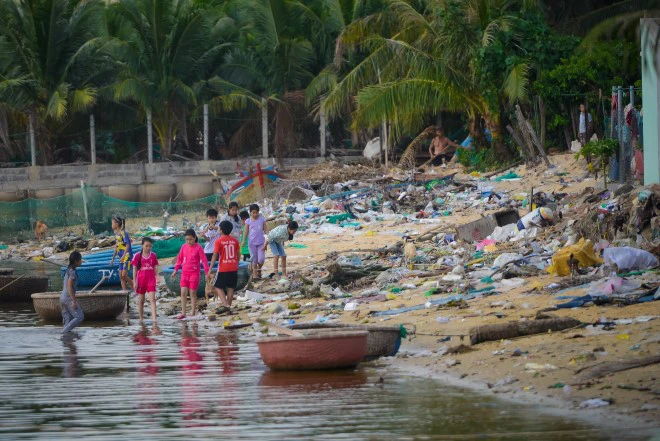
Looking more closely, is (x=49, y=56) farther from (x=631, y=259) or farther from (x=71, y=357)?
(x=631, y=259)

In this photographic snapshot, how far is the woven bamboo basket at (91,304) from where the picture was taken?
1622cm

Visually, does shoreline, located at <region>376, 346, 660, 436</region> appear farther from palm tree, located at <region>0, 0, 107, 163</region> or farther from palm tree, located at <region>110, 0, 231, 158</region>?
palm tree, located at <region>0, 0, 107, 163</region>

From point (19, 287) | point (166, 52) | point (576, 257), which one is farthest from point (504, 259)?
point (166, 52)

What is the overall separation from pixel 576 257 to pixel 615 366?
16.5ft

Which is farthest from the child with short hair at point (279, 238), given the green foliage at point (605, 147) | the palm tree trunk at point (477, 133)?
the palm tree trunk at point (477, 133)

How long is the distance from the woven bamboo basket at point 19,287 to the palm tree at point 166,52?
16.3 metres

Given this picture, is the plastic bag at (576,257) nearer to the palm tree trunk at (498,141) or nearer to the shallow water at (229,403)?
the shallow water at (229,403)

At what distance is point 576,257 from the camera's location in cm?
1373

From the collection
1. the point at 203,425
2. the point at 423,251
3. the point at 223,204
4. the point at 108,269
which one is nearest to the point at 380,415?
the point at 203,425

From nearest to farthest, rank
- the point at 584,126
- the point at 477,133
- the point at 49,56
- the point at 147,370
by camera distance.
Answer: the point at 147,370 → the point at 584,126 → the point at 477,133 → the point at 49,56

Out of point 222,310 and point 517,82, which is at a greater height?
point 517,82

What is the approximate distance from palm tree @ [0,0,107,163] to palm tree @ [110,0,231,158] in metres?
0.97

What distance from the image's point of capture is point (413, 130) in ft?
111

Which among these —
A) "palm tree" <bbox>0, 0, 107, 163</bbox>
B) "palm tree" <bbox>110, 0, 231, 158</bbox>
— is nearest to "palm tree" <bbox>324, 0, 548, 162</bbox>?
"palm tree" <bbox>110, 0, 231, 158</bbox>
